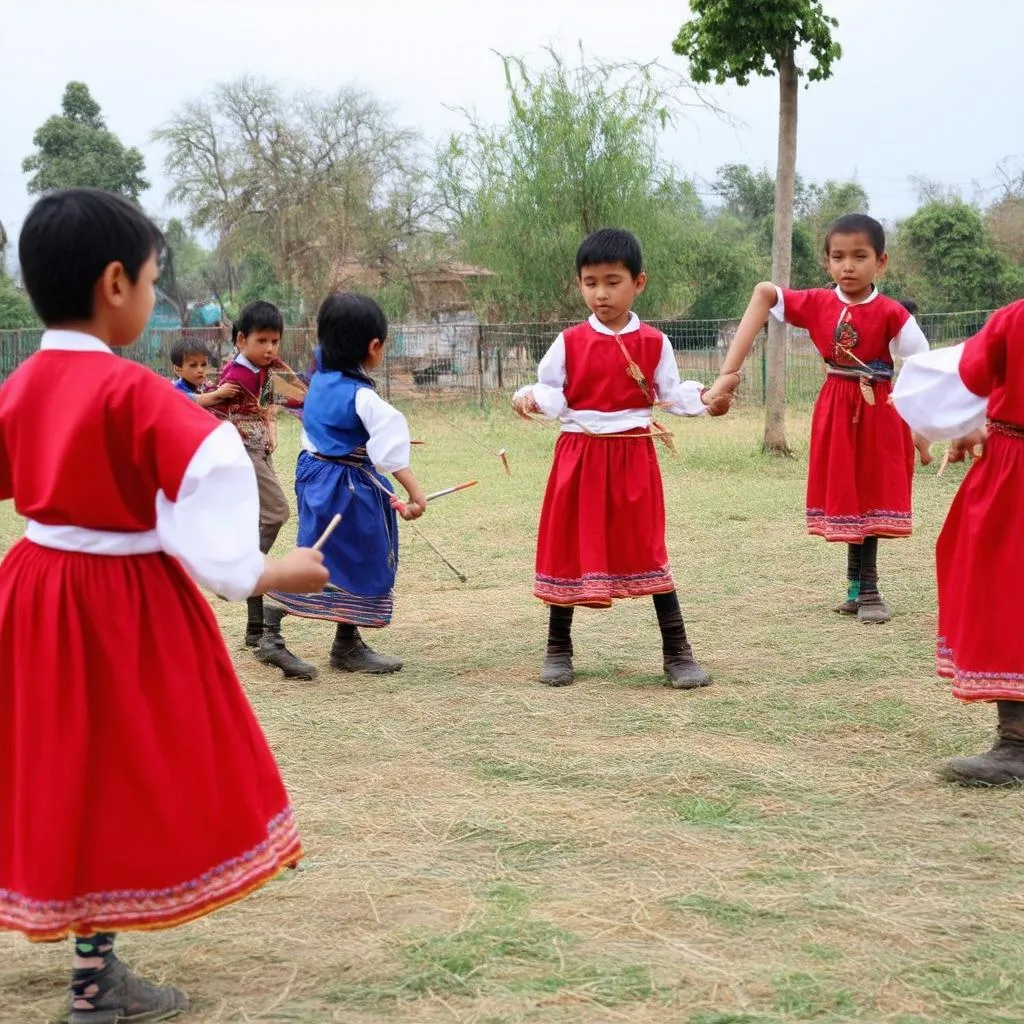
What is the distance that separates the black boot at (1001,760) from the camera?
3.61 metres

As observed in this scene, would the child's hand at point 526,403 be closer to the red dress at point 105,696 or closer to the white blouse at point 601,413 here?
the white blouse at point 601,413

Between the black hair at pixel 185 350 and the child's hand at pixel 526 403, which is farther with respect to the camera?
the black hair at pixel 185 350

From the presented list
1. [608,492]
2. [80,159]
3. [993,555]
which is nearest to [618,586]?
[608,492]

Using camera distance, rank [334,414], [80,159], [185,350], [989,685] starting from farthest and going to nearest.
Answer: [80,159]
[185,350]
[334,414]
[989,685]

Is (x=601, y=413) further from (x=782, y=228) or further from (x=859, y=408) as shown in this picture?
(x=782, y=228)

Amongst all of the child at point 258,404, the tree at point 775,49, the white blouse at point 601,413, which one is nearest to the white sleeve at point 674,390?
the white blouse at point 601,413

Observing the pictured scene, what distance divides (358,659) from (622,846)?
Result: 2290mm

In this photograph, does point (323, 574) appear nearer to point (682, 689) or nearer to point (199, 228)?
point (682, 689)

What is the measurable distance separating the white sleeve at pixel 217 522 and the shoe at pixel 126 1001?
758 mm

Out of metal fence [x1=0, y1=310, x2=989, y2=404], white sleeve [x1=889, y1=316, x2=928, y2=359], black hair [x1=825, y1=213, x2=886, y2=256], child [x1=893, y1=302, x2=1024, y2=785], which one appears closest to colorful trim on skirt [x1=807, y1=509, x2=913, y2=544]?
white sleeve [x1=889, y1=316, x2=928, y2=359]

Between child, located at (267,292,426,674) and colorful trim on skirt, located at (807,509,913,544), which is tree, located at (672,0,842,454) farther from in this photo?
child, located at (267,292,426,674)

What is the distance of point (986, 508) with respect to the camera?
3.60 metres

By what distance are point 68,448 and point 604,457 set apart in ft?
9.47

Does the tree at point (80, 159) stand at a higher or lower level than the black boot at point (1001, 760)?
higher
